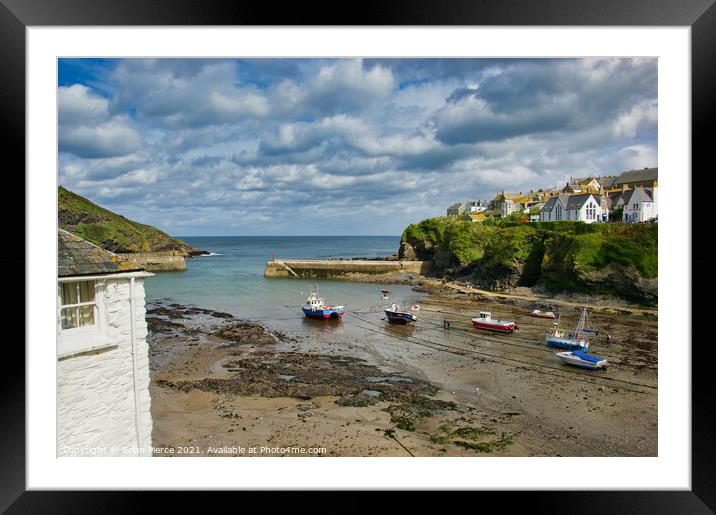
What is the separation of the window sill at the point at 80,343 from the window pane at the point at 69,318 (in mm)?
68

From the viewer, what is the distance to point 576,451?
4.35 m

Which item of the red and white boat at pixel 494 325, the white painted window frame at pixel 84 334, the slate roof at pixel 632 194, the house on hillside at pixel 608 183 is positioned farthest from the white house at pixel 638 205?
the white painted window frame at pixel 84 334

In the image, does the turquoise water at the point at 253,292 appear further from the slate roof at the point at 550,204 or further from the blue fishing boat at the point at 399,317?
the slate roof at the point at 550,204

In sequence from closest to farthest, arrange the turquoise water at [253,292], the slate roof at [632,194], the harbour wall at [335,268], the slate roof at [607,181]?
the slate roof at [632,194] < the turquoise water at [253,292] < the slate roof at [607,181] < the harbour wall at [335,268]

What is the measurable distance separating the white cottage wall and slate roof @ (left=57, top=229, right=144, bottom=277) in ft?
0.30

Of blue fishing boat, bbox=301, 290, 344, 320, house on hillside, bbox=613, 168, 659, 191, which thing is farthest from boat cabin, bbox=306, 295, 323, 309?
house on hillside, bbox=613, 168, 659, 191

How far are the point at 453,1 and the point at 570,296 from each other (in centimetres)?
1215

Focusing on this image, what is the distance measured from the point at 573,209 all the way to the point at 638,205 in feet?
9.58

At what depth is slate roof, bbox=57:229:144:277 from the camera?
2594 millimetres

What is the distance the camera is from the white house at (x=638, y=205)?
11.0m

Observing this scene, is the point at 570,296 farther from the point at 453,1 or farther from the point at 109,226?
the point at 109,226

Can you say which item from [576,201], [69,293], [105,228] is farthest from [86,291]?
[576,201]

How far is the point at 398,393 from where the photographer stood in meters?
5.80

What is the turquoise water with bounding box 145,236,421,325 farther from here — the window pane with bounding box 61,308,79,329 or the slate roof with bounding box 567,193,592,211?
the window pane with bounding box 61,308,79,329
